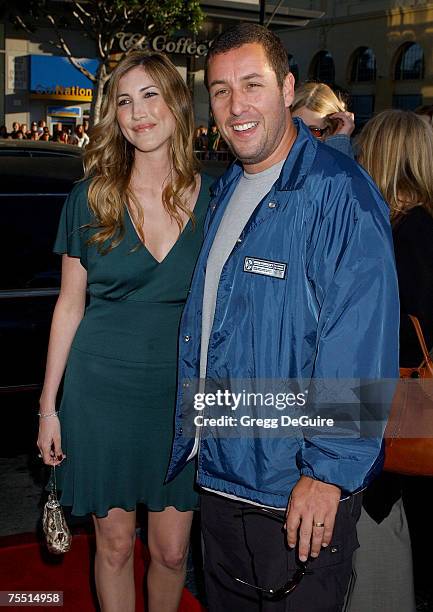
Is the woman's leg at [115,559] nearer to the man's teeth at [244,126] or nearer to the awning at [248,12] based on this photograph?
the man's teeth at [244,126]

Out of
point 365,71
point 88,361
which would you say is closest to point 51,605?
point 88,361

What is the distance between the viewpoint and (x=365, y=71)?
34906mm

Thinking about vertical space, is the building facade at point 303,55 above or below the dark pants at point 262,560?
above

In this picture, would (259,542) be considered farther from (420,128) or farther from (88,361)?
(420,128)

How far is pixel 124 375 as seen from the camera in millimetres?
2658

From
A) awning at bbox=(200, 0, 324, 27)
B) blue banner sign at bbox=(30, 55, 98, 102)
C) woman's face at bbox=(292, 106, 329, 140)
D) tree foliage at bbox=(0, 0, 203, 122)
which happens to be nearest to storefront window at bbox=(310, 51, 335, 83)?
awning at bbox=(200, 0, 324, 27)

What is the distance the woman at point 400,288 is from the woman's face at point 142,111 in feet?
2.51

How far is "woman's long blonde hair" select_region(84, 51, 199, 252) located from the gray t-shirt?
0.53 meters

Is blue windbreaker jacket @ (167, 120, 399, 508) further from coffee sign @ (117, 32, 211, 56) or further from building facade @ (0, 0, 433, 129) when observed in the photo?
coffee sign @ (117, 32, 211, 56)

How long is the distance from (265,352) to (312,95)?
2.29 m

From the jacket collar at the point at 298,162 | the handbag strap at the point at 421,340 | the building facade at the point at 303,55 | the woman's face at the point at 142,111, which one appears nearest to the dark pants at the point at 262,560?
the handbag strap at the point at 421,340

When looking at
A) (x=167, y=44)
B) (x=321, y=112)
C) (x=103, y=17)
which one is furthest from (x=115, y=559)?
(x=167, y=44)

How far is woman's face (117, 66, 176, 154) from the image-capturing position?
2.76 meters

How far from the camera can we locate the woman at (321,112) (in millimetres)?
3754
